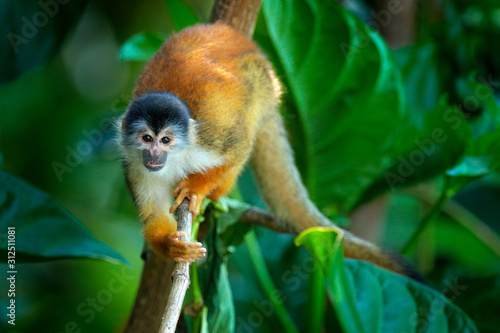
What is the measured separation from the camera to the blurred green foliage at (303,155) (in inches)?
83.4

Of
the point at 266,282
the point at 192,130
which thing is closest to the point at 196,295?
the point at 192,130

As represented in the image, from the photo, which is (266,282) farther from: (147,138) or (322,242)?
(147,138)

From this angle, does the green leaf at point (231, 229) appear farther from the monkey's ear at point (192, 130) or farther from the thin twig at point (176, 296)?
the thin twig at point (176, 296)

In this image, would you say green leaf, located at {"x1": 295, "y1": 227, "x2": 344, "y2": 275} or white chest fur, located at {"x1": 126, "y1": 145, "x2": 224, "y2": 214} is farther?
white chest fur, located at {"x1": 126, "y1": 145, "x2": 224, "y2": 214}

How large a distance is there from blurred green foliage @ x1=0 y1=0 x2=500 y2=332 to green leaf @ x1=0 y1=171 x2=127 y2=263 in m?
0.01

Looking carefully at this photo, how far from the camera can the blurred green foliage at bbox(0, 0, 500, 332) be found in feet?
6.95

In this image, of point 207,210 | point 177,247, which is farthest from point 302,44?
point 177,247

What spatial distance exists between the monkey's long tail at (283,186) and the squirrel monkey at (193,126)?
0.15ft

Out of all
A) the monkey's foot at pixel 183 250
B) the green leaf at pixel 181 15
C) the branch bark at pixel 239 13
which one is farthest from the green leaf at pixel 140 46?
the monkey's foot at pixel 183 250

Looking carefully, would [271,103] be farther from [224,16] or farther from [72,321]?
[72,321]

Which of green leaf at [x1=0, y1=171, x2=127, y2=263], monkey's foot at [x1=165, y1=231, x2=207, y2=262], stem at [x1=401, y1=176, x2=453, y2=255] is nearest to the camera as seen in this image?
monkey's foot at [x1=165, y1=231, x2=207, y2=262]

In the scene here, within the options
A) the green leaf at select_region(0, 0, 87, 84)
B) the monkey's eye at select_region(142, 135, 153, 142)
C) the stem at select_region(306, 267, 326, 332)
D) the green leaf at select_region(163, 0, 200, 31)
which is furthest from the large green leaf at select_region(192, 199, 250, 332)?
the green leaf at select_region(0, 0, 87, 84)

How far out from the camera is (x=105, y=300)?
2.99 metres

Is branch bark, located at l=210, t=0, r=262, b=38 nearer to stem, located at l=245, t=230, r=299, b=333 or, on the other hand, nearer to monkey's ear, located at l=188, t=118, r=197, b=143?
monkey's ear, located at l=188, t=118, r=197, b=143
